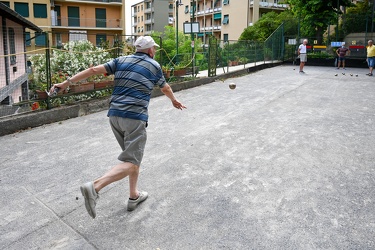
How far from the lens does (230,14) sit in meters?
55.0

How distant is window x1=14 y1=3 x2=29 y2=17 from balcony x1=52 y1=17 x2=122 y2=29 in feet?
9.90

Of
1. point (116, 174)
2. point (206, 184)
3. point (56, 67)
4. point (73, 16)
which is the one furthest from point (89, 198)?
point (73, 16)

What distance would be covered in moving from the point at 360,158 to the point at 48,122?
6419mm

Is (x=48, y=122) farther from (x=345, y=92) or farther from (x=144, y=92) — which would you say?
(x=345, y=92)

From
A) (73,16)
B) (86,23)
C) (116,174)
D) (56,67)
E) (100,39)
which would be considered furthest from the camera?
(86,23)

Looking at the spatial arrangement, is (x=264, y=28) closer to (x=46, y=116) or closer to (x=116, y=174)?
(x=46, y=116)

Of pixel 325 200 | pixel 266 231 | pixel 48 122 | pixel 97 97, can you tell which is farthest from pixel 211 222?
pixel 97 97

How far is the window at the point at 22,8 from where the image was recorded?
37.4 m

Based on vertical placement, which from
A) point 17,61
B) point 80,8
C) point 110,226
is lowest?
point 110,226

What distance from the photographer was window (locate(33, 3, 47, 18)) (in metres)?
39.0

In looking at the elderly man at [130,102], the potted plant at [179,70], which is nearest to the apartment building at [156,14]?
the potted plant at [179,70]

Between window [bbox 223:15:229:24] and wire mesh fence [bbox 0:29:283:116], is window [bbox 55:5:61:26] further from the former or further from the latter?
wire mesh fence [bbox 0:29:283:116]

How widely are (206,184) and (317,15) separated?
2360 cm

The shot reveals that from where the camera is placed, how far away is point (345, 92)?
11750 millimetres
